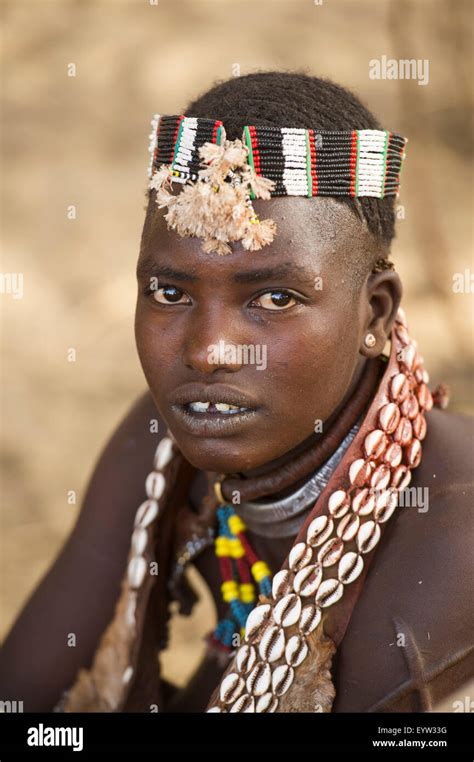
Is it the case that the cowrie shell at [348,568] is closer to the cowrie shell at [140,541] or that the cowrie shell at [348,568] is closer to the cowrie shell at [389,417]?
the cowrie shell at [389,417]

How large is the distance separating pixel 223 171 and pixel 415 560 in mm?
867

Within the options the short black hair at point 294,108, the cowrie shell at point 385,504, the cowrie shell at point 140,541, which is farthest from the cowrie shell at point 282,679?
the short black hair at point 294,108

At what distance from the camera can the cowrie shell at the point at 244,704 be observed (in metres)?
2.10

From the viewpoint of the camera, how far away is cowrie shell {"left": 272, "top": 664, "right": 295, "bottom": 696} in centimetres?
208

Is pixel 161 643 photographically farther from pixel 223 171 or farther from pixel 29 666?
pixel 223 171

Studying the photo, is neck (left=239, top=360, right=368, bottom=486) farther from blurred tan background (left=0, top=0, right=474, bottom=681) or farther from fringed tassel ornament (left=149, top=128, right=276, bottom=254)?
blurred tan background (left=0, top=0, right=474, bottom=681)

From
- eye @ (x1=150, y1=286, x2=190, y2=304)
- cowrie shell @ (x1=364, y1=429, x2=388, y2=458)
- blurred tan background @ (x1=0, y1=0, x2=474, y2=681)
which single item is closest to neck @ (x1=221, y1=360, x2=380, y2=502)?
cowrie shell @ (x1=364, y1=429, x2=388, y2=458)

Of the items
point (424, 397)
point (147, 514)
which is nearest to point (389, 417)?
point (424, 397)

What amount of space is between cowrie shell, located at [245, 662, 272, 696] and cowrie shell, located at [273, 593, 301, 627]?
3.8 inches

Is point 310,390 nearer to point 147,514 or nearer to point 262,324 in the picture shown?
point 262,324

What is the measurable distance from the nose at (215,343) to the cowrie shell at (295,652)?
1.86ft

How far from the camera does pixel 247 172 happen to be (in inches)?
78.9

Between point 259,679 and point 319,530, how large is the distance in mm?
327

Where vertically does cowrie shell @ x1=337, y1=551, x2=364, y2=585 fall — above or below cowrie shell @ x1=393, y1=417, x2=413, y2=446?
below
